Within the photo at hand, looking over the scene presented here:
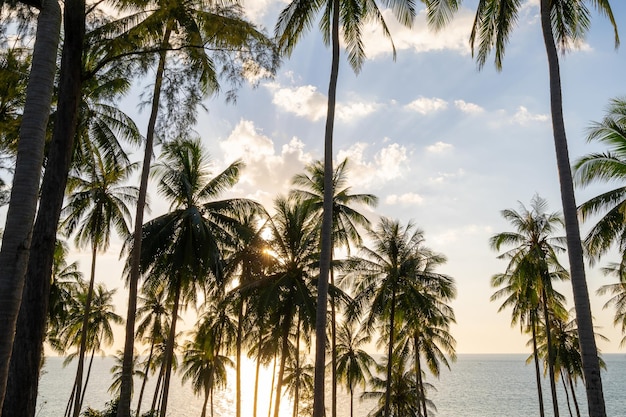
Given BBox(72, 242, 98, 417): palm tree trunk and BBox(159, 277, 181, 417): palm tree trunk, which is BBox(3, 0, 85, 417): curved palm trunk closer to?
BBox(159, 277, 181, 417): palm tree trunk

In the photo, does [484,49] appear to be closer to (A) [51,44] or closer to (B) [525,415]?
(A) [51,44]

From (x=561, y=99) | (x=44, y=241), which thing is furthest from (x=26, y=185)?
(x=561, y=99)

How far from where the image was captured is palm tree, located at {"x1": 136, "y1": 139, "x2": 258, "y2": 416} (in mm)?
18344

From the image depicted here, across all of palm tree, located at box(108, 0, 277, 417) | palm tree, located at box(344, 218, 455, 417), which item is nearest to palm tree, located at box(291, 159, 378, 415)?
palm tree, located at box(344, 218, 455, 417)

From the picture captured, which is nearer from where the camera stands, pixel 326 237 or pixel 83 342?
pixel 326 237

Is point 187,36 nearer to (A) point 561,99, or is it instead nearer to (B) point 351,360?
(A) point 561,99

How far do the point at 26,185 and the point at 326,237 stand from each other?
25.7ft

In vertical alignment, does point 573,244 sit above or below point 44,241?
above

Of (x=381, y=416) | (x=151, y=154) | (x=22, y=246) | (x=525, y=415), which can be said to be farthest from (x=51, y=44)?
(x=525, y=415)

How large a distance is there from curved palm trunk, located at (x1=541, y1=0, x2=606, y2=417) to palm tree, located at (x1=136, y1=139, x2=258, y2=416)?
1235 centimetres

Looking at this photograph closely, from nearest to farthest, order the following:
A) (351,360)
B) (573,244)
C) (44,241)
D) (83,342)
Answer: (44,241) → (573,244) → (83,342) → (351,360)

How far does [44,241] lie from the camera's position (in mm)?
7414

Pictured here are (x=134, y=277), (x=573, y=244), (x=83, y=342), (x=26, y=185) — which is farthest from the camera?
(x=83, y=342)

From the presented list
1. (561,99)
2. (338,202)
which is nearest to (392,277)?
(338,202)
